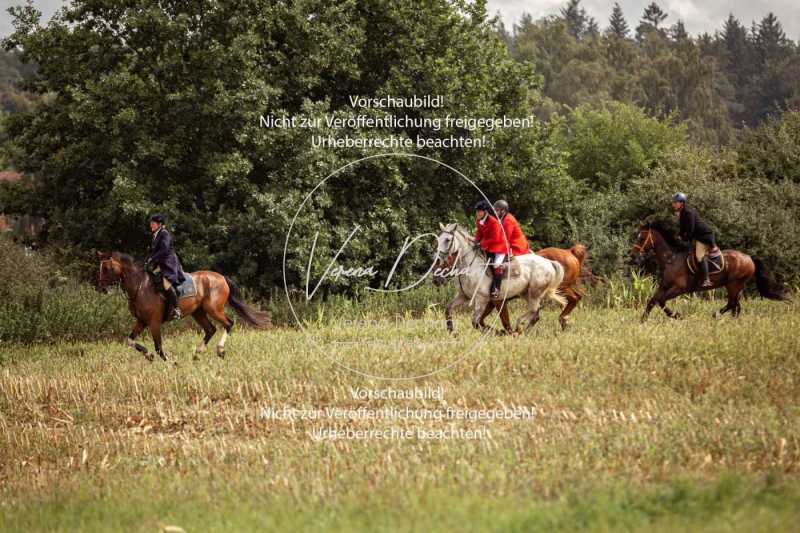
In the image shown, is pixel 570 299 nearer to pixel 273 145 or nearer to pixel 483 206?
pixel 483 206

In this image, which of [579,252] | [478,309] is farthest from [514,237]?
[579,252]

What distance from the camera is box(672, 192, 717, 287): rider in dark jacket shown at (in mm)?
15789

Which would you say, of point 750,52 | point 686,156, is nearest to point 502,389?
point 686,156

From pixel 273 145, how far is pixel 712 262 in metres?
12.0

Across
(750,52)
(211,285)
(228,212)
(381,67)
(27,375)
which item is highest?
(750,52)

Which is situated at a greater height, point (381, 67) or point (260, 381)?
point (381, 67)

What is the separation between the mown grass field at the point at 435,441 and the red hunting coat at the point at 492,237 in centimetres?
148

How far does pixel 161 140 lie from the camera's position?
917 inches

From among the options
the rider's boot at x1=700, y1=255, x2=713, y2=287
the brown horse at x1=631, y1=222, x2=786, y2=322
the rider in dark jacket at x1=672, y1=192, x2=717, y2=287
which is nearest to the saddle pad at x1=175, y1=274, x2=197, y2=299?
the brown horse at x1=631, y1=222, x2=786, y2=322

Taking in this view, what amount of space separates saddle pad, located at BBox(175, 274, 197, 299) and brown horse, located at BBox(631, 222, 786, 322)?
8606mm

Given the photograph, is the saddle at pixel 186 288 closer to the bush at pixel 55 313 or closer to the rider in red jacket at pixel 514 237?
the rider in red jacket at pixel 514 237

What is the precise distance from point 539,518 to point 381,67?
2183cm

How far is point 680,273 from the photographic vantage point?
16.0 m

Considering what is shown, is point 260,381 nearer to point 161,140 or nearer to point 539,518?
point 539,518
